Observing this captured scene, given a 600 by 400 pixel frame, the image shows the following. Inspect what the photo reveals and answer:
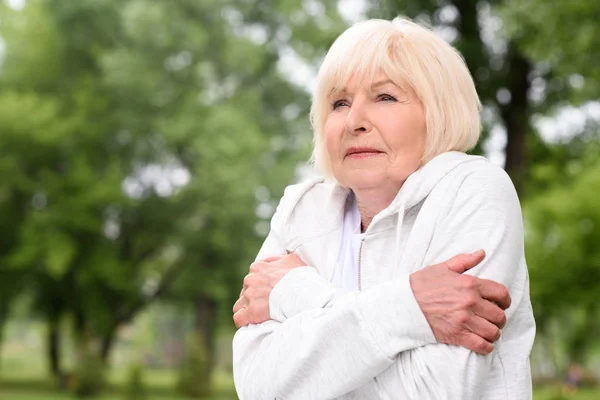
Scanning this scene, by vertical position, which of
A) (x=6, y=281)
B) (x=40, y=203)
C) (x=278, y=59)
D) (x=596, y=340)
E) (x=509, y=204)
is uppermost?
(x=278, y=59)

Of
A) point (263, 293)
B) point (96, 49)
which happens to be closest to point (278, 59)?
point (96, 49)

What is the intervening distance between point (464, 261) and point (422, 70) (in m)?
0.52

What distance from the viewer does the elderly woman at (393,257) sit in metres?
1.91

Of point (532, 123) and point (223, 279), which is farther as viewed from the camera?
point (223, 279)

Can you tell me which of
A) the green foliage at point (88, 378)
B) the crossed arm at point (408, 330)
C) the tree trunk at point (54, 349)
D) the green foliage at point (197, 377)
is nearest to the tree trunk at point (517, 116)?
the crossed arm at point (408, 330)

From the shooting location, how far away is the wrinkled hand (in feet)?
6.19

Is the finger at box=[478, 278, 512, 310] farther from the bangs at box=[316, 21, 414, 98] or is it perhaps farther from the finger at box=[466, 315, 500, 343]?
the bangs at box=[316, 21, 414, 98]

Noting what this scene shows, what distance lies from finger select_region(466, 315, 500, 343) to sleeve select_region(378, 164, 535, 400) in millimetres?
48

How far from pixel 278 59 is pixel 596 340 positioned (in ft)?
88.8

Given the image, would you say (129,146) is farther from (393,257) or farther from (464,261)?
(464,261)

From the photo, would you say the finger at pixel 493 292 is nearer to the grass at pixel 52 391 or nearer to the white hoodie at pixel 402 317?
the white hoodie at pixel 402 317

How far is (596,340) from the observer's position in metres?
45.1

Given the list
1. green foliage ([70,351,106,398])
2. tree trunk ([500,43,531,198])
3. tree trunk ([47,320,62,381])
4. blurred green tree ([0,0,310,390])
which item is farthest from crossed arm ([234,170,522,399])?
tree trunk ([47,320,62,381])

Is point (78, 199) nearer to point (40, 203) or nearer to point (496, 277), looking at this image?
point (40, 203)
